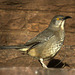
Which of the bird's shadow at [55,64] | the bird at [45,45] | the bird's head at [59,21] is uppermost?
the bird's head at [59,21]

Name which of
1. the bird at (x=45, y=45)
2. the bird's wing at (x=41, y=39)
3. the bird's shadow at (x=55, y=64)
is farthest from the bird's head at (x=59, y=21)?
the bird's shadow at (x=55, y=64)

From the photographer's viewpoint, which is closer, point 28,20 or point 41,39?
point 41,39

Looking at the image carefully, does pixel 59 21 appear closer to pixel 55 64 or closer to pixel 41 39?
pixel 41 39

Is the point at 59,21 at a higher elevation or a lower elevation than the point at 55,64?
higher

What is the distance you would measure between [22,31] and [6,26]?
0.31m

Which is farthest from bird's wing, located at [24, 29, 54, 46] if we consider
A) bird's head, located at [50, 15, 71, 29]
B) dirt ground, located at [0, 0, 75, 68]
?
dirt ground, located at [0, 0, 75, 68]

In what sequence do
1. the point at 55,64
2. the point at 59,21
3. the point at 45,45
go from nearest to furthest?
the point at 45,45
the point at 59,21
the point at 55,64

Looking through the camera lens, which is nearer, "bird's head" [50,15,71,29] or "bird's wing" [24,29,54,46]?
"bird's wing" [24,29,54,46]

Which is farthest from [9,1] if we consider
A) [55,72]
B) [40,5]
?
[55,72]

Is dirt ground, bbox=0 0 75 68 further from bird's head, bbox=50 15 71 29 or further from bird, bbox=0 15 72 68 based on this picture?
bird, bbox=0 15 72 68

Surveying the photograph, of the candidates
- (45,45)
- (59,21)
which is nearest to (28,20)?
Answer: (59,21)

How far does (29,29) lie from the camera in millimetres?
4418

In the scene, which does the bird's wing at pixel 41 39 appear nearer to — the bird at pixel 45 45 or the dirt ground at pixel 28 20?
the bird at pixel 45 45

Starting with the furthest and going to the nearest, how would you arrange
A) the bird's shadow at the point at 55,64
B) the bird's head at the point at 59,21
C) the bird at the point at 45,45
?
the bird's shadow at the point at 55,64 → the bird's head at the point at 59,21 → the bird at the point at 45,45
